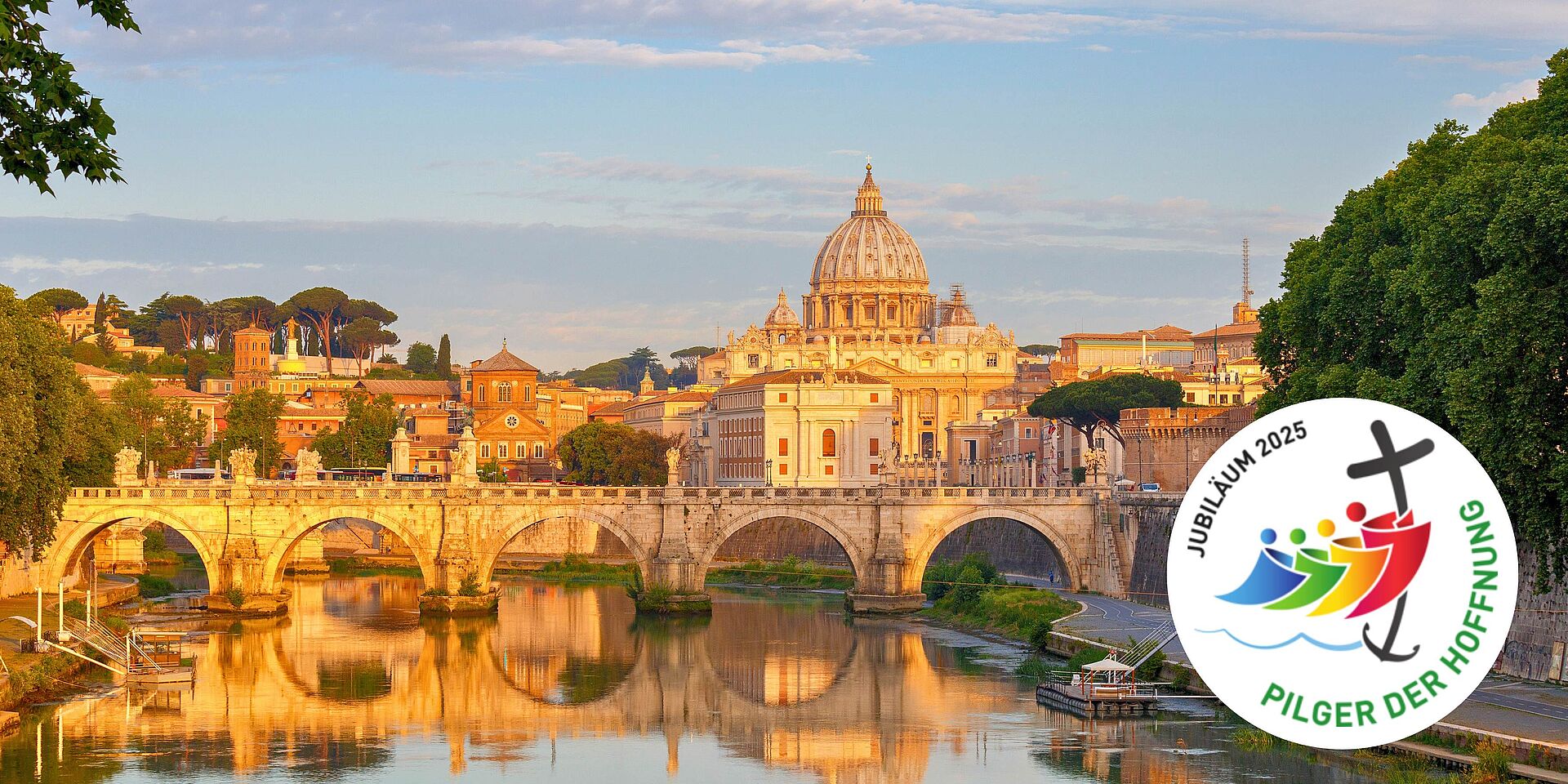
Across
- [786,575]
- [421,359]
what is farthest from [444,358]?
[786,575]

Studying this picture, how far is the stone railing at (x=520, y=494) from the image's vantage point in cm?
5806

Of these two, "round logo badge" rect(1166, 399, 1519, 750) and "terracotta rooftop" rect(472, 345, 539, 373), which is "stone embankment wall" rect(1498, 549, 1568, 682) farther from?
"terracotta rooftop" rect(472, 345, 539, 373)

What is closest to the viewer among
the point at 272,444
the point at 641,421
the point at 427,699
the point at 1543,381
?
the point at 1543,381

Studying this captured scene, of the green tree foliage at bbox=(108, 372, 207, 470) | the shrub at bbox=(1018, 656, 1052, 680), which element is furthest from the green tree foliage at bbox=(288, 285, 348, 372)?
the shrub at bbox=(1018, 656, 1052, 680)

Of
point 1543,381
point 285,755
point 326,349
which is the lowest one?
point 285,755

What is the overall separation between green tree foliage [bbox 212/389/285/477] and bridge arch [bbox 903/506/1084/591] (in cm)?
4302

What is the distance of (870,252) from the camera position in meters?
178

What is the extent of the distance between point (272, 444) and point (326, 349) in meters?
72.7

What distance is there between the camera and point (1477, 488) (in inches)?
722

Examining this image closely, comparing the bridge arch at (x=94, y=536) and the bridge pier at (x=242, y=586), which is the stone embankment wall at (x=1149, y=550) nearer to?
the bridge pier at (x=242, y=586)

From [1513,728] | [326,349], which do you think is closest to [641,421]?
[326,349]

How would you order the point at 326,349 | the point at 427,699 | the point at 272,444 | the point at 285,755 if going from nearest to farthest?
the point at 285,755 < the point at 427,699 < the point at 272,444 < the point at 326,349

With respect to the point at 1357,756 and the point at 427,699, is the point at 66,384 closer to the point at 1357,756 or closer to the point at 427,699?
the point at 427,699

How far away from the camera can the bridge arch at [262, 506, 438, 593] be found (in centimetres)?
5828
